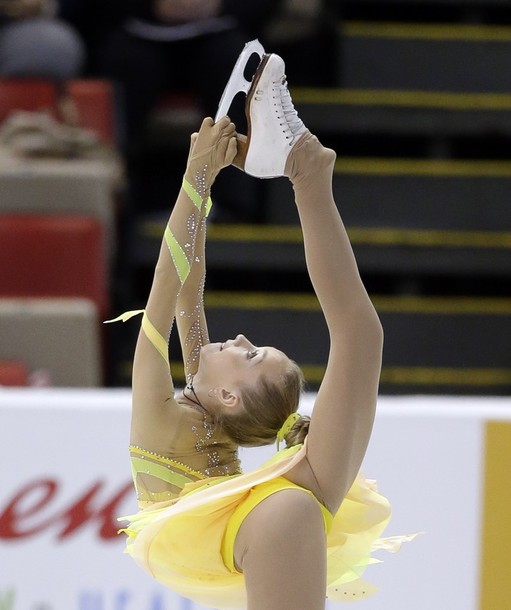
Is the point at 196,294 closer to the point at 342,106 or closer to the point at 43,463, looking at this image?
the point at 43,463

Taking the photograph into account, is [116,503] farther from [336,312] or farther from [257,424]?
[336,312]

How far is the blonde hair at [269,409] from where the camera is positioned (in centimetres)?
200

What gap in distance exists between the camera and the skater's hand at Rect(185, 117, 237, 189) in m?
1.90

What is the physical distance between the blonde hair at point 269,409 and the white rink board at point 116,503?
40.0 inches

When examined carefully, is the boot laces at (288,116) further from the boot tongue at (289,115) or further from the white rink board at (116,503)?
the white rink board at (116,503)

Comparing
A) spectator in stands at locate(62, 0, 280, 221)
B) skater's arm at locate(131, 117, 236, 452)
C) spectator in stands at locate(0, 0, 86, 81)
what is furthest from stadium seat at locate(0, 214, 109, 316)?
skater's arm at locate(131, 117, 236, 452)

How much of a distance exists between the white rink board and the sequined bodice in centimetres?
98

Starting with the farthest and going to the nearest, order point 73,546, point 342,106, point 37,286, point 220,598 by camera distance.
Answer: point 342,106
point 37,286
point 73,546
point 220,598

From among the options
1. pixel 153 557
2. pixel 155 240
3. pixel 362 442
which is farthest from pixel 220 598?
pixel 155 240

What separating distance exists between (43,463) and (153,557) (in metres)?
1.14

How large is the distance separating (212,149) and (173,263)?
19 cm

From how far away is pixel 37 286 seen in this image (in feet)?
15.1

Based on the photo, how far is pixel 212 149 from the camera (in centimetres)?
191

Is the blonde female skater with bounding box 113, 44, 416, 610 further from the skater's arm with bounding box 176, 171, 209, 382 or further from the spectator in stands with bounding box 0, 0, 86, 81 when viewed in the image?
the spectator in stands with bounding box 0, 0, 86, 81
